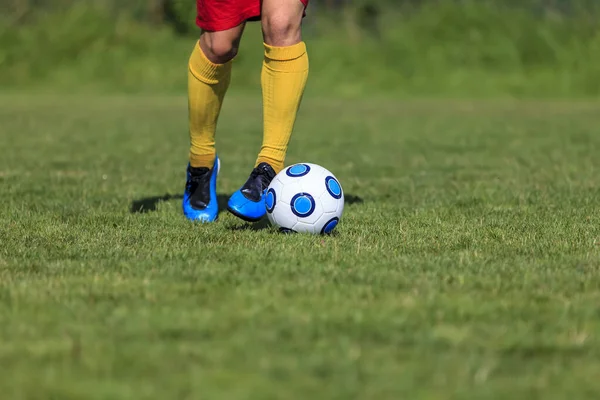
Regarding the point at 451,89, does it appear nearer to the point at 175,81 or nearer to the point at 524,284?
the point at 175,81

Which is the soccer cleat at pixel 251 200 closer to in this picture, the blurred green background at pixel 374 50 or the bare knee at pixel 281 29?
the bare knee at pixel 281 29

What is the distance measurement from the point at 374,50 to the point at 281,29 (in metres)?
15.7

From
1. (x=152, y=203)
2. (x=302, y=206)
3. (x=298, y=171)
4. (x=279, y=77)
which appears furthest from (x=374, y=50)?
(x=302, y=206)

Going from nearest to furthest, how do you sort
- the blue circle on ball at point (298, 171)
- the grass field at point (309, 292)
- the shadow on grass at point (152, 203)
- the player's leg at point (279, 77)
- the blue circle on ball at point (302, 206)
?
the grass field at point (309, 292) → the blue circle on ball at point (302, 206) → the blue circle on ball at point (298, 171) → the player's leg at point (279, 77) → the shadow on grass at point (152, 203)

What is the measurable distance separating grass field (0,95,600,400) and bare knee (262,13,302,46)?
79 centimetres

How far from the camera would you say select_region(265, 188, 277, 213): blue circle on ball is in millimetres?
3982

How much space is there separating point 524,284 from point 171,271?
1.06 metres

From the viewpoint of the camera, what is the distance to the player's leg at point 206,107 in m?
4.47

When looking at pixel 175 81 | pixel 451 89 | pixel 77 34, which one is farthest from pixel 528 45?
pixel 77 34

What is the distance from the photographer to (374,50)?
778 inches

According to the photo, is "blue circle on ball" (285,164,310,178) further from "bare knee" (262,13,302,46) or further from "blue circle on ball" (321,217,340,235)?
"bare knee" (262,13,302,46)

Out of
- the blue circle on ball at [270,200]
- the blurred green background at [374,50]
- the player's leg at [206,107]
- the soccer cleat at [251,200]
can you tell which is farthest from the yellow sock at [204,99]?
the blurred green background at [374,50]

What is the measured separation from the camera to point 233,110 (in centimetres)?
1439

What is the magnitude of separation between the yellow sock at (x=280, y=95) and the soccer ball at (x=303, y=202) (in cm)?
25
